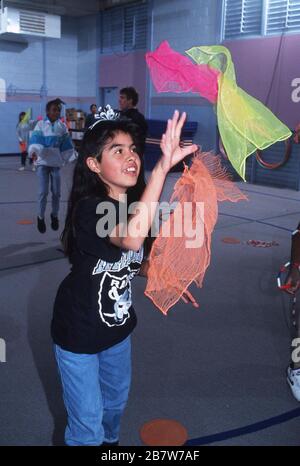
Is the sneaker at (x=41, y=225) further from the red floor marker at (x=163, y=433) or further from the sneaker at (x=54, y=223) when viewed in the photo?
the red floor marker at (x=163, y=433)

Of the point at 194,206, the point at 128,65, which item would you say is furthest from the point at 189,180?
the point at 128,65

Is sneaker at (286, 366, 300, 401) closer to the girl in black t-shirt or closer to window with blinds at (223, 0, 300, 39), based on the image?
the girl in black t-shirt

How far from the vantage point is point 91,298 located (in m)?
1.42

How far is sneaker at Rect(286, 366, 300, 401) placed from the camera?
221 centimetres

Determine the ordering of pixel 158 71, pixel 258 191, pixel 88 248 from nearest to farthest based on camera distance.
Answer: pixel 88 248
pixel 158 71
pixel 258 191

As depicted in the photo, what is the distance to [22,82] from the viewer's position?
1293 cm

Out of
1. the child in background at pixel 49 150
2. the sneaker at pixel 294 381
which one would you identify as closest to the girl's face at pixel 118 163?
the sneaker at pixel 294 381

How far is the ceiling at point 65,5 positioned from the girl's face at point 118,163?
1158cm

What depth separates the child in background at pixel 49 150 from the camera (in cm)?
492

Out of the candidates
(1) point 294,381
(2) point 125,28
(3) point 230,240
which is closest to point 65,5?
(2) point 125,28

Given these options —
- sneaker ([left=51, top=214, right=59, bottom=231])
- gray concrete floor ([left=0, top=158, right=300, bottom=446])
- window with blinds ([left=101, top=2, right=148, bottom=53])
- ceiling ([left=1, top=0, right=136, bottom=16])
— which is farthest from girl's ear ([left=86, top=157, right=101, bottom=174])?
ceiling ([left=1, top=0, right=136, bottom=16])

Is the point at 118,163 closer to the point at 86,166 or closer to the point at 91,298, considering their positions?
the point at 86,166

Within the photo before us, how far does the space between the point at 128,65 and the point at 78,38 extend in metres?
2.43

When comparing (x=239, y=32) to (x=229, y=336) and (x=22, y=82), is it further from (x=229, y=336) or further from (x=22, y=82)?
(x=229, y=336)
